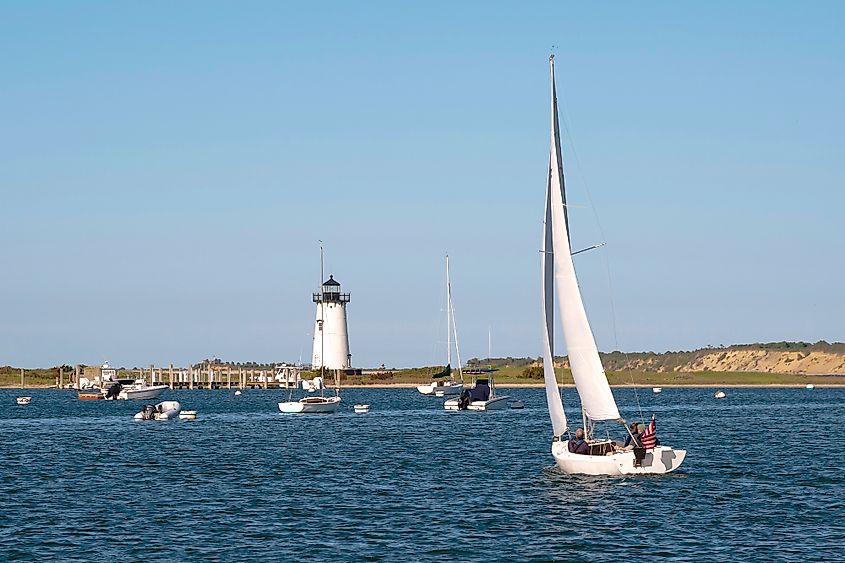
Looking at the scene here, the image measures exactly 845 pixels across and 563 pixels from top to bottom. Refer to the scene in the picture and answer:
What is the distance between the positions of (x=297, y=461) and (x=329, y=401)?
5295 centimetres

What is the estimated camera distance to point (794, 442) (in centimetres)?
7938

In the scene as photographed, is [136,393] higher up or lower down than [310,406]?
higher up


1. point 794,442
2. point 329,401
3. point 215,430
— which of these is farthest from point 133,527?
point 329,401

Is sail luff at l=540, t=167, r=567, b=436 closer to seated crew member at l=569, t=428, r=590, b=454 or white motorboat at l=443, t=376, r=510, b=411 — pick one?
seated crew member at l=569, t=428, r=590, b=454

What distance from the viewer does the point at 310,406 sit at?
120 meters

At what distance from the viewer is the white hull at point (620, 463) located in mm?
52594

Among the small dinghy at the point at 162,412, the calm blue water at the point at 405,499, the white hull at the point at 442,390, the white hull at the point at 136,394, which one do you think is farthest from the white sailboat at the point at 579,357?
the white hull at the point at 136,394

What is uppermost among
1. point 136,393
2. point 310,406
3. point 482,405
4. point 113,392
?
point 113,392

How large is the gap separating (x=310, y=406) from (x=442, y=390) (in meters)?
50.3

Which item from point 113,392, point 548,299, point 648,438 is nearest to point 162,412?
point 113,392

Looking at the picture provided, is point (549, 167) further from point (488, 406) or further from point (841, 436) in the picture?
point (488, 406)

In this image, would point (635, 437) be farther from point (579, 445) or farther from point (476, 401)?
point (476, 401)

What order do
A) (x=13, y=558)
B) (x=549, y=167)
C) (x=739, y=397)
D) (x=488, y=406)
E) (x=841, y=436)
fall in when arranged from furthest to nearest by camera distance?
(x=739, y=397), (x=488, y=406), (x=841, y=436), (x=549, y=167), (x=13, y=558)

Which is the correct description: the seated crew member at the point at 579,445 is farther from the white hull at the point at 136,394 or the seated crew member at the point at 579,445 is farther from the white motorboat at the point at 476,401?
the white hull at the point at 136,394
